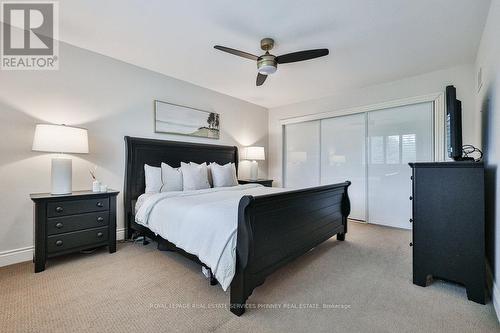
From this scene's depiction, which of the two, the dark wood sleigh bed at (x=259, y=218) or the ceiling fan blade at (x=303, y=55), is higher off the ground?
the ceiling fan blade at (x=303, y=55)

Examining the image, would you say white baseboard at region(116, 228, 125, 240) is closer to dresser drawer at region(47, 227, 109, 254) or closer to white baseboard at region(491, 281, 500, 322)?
dresser drawer at region(47, 227, 109, 254)

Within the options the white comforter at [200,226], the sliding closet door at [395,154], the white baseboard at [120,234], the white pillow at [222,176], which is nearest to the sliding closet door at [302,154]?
the sliding closet door at [395,154]

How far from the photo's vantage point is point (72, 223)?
242 centimetres

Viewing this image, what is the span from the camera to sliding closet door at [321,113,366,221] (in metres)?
4.22

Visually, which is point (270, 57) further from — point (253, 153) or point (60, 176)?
point (60, 176)

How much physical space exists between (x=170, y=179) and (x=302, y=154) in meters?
2.99

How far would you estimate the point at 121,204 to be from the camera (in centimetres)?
318

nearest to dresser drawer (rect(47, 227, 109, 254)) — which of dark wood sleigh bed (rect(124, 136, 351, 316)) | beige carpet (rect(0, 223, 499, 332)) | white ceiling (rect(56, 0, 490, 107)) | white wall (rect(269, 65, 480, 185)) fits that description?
beige carpet (rect(0, 223, 499, 332))

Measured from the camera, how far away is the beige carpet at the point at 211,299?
1515mm

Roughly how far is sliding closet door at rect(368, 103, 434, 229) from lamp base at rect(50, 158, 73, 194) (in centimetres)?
441

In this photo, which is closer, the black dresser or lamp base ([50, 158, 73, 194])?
the black dresser

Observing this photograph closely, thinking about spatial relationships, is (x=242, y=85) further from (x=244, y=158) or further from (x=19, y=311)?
(x=19, y=311)

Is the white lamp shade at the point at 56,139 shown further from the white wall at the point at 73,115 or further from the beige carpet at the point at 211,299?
the beige carpet at the point at 211,299

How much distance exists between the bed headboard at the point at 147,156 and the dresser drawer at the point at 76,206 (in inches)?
19.2
